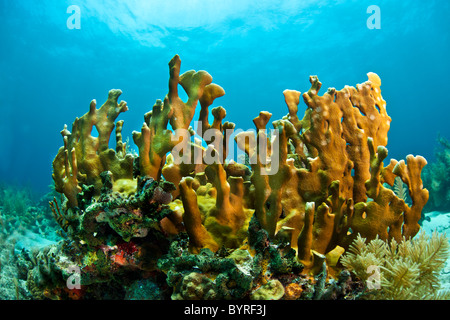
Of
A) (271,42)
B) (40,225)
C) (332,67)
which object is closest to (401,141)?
(332,67)

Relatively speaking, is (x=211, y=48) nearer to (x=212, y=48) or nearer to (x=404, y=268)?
(x=212, y=48)

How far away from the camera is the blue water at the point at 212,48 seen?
38.1 metres

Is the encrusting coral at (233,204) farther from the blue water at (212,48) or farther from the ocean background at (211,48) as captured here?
the blue water at (212,48)

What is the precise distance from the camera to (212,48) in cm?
4675

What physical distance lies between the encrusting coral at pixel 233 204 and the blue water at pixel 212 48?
3613 cm

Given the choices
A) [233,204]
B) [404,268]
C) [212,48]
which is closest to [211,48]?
[212,48]

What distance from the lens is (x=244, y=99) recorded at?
67.4 meters

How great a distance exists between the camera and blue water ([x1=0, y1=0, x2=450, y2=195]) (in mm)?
38094

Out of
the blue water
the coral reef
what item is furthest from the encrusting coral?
the blue water

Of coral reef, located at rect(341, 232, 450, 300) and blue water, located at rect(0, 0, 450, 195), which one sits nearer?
coral reef, located at rect(341, 232, 450, 300)

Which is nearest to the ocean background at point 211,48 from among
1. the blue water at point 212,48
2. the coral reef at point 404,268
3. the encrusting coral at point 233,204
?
the blue water at point 212,48

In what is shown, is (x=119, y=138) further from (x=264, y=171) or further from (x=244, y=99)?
(x=244, y=99)

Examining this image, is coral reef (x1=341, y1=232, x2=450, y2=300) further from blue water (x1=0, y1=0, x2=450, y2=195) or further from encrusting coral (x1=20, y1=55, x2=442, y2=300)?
blue water (x1=0, y1=0, x2=450, y2=195)

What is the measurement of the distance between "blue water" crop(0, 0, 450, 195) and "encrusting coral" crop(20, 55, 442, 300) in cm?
3613
